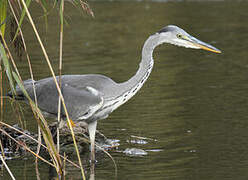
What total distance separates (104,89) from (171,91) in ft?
11.9

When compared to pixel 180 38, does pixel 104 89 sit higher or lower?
lower

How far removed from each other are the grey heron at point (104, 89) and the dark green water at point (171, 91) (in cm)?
68

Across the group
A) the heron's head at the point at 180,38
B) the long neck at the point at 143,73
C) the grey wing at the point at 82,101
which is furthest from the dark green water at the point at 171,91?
the heron's head at the point at 180,38

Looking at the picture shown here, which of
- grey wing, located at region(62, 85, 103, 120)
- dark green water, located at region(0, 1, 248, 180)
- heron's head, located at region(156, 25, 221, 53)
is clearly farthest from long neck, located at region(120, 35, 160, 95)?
dark green water, located at region(0, 1, 248, 180)

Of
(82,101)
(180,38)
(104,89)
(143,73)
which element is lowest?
(82,101)

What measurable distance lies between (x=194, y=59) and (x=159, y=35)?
6.53 m

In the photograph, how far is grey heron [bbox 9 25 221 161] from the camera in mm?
6285

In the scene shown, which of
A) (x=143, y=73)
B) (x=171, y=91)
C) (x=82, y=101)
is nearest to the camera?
(x=143, y=73)

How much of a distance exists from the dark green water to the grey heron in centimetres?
68

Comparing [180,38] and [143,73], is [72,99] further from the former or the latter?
[180,38]

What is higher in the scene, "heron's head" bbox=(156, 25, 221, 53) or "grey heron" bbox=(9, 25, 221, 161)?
"heron's head" bbox=(156, 25, 221, 53)

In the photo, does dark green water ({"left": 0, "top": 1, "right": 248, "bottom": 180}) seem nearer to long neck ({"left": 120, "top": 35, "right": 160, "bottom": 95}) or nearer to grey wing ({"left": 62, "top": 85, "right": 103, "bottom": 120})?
grey wing ({"left": 62, "top": 85, "right": 103, "bottom": 120})

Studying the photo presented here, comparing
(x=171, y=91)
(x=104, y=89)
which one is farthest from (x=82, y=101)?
(x=171, y=91)

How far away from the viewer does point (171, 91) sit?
987 cm
